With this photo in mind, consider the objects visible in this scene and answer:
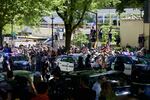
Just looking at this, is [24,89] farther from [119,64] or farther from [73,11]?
[73,11]

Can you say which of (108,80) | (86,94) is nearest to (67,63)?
(86,94)

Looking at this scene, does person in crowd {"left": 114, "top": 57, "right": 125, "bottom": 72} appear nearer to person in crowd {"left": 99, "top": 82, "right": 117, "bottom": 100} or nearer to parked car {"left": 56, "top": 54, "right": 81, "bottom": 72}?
parked car {"left": 56, "top": 54, "right": 81, "bottom": 72}

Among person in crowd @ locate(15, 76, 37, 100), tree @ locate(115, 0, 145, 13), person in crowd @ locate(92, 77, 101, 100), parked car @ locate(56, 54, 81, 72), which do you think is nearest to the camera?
person in crowd @ locate(15, 76, 37, 100)

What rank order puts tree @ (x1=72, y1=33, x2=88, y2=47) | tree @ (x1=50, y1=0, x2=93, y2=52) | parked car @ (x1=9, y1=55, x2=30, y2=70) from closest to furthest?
parked car @ (x1=9, y1=55, x2=30, y2=70), tree @ (x1=50, y1=0, x2=93, y2=52), tree @ (x1=72, y1=33, x2=88, y2=47)

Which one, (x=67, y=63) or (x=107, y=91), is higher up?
(x=107, y=91)

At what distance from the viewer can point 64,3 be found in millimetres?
47312

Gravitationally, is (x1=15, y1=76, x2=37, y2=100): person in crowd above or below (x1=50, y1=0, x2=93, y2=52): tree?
below

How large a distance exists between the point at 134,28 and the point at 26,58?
3869 centimetres

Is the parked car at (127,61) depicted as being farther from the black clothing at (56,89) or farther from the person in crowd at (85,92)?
the person in crowd at (85,92)

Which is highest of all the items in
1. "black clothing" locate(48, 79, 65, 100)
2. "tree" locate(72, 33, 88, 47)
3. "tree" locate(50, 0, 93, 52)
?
"tree" locate(50, 0, 93, 52)

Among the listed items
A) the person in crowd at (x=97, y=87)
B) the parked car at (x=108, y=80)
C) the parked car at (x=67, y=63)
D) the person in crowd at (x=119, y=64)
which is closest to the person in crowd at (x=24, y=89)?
the parked car at (x=108, y=80)

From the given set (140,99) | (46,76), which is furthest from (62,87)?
(46,76)

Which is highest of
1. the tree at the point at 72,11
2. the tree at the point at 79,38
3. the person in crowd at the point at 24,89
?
the tree at the point at 72,11

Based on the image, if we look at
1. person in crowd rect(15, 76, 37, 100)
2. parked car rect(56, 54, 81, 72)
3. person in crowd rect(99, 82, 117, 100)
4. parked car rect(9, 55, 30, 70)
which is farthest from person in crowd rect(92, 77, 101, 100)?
parked car rect(9, 55, 30, 70)
